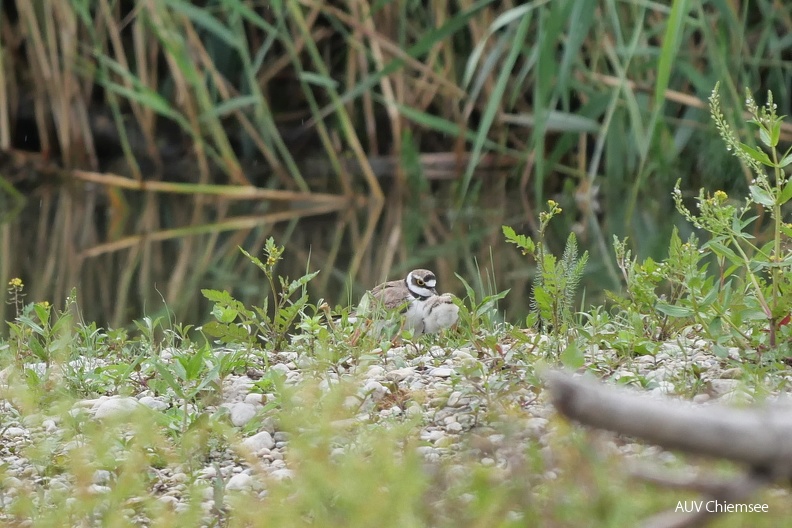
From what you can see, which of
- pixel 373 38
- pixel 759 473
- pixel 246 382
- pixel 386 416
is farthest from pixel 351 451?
pixel 373 38

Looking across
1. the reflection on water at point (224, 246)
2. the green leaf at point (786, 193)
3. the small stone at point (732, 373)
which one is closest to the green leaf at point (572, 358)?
the small stone at point (732, 373)

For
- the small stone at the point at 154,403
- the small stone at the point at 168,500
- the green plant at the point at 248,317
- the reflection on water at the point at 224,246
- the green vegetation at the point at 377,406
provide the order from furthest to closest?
1. the reflection on water at the point at 224,246
2. the green plant at the point at 248,317
3. the small stone at the point at 154,403
4. the small stone at the point at 168,500
5. the green vegetation at the point at 377,406

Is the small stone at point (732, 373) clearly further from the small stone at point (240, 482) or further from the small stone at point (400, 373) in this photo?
the small stone at point (240, 482)

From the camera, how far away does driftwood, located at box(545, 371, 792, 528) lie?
4.33ft

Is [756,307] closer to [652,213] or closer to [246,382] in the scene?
[246,382]

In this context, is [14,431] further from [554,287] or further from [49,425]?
[554,287]

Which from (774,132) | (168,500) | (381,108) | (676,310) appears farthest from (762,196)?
(381,108)

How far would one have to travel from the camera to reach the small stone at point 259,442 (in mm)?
2766

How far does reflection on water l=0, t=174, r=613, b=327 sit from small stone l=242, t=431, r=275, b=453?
200cm

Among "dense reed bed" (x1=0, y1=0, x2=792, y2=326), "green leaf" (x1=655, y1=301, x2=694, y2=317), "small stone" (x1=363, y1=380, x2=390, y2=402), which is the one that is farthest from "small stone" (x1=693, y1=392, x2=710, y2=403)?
"dense reed bed" (x1=0, y1=0, x2=792, y2=326)

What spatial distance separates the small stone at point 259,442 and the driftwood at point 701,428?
1.52 metres

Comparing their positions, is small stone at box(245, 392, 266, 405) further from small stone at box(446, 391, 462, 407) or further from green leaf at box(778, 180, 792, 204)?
green leaf at box(778, 180, 792, 204)

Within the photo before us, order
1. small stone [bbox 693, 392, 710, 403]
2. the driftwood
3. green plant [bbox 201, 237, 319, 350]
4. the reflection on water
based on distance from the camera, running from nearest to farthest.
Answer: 1. the driftwood
2. small stone [bbox 693, 392, 710, 403]
3. green plant [bbox 201, 237, 319, 350]
4. the reflection on water

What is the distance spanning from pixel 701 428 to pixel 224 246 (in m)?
6.68
